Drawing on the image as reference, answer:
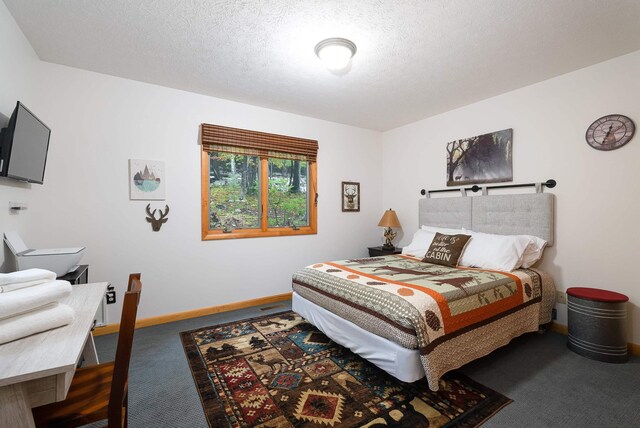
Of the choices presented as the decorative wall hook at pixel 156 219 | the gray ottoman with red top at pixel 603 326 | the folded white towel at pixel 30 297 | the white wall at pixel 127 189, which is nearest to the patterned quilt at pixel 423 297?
the gray ottoman with red top at pixel 603 326

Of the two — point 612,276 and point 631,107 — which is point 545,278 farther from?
point 631,107

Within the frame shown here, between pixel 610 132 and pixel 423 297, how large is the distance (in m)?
2.35

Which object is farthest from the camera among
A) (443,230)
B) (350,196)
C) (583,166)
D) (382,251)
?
(350,196)

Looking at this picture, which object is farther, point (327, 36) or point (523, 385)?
point (327, 36)

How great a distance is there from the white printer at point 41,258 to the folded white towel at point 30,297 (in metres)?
0.98

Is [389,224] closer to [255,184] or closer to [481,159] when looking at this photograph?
[481,159]

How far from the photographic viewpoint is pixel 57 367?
841mm

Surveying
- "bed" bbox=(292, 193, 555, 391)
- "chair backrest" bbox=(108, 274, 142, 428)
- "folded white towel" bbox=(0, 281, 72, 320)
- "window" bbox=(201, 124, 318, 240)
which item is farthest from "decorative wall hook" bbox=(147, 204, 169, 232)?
"chair backrest" bbox=(108, 274, 142, 428)

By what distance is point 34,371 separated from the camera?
811 millimetres

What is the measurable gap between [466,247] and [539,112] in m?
1.60

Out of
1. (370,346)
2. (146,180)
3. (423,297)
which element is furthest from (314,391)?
(146,180)

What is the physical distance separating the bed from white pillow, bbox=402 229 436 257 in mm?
199

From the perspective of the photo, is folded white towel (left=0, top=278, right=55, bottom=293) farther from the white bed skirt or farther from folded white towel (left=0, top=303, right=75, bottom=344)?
the white bed skirt

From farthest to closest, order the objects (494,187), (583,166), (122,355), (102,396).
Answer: (494,187), (583,166), (102,396), (122,355)
